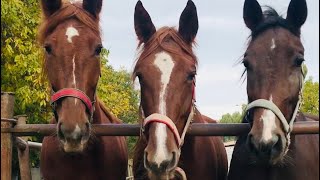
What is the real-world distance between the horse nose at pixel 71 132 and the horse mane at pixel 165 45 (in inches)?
28.2

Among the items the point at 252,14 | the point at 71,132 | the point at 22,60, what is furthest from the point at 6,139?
the point at 22,60

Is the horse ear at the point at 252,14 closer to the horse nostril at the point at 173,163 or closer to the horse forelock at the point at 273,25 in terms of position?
the horse forelock at the point at 273,25

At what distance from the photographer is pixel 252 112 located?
12.5 ft

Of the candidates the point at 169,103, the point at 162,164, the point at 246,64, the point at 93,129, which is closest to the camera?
the point at 162,164

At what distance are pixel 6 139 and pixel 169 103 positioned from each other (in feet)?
5.44

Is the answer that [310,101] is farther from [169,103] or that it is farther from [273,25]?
[169,103]

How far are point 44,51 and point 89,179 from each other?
1.24 metres

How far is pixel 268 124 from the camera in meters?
3.53

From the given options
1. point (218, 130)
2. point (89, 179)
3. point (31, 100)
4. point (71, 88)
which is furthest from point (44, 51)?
point (31, 100)

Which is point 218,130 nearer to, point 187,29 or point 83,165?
point 187,29

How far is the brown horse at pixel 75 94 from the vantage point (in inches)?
148

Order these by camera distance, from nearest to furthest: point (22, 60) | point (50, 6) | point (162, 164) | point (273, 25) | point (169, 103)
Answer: point (162, 164) < point (169, 103) < point (273, 25) < point (50, 6) < point (22, 60)

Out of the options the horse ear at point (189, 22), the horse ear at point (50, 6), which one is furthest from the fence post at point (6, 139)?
the horse ear at point (189, 22)

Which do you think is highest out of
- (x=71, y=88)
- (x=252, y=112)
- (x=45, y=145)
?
(x=71, y=88)
